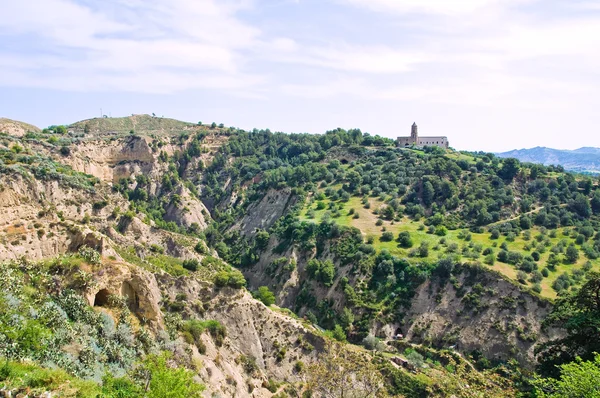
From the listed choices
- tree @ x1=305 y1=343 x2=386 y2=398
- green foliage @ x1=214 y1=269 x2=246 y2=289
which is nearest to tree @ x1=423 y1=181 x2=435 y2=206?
green foliage @ x1=214 y1=269 x2=246 y2=289

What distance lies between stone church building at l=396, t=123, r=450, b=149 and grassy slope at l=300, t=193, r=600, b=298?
143ft

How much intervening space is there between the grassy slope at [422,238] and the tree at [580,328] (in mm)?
26685

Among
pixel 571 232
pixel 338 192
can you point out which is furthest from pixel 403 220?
pixel 571 232

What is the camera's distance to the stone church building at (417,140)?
128 m

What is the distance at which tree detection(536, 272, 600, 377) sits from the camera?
31141 millimetres

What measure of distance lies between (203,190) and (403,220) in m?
57.7

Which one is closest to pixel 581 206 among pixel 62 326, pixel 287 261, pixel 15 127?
pixel 287 261

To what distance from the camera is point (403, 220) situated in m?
82.8

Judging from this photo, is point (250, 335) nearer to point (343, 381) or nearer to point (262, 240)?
point (343, 381)

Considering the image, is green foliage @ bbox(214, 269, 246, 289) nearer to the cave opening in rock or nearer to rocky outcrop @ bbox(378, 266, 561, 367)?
the cave opening in rock

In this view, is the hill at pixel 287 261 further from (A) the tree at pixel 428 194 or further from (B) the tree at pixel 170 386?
(B) the tree at pixel 170 386

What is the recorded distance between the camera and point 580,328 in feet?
104

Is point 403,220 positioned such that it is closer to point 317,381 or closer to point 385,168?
point 385,168

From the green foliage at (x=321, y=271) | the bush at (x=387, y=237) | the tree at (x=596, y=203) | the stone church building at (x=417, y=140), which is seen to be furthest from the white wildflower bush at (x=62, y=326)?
the stone church building at (x=417, y=140)
